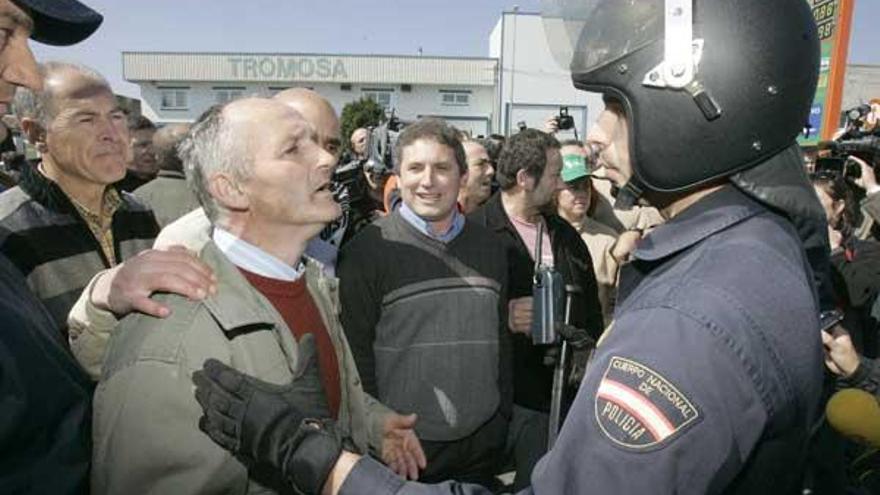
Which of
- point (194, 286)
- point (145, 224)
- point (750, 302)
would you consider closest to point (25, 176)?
point (145, 224)

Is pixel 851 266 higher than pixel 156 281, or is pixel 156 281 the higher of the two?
pixel 156 281

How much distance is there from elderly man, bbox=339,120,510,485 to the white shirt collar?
0.94 meters

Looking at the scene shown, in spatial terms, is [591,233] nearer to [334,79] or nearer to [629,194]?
[629,194]

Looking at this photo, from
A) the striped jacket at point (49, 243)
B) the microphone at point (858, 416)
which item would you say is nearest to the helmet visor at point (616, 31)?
the microphone at point (858, 416)

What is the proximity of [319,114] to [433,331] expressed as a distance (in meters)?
1.30

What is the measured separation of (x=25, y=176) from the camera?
262cm

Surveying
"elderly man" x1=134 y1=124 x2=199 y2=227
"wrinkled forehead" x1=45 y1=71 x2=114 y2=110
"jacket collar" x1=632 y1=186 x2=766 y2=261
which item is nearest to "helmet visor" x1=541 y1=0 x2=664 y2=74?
"jacket collar" x1=632 y1=186 x2=766 y2=261

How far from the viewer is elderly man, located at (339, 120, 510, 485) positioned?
289cm

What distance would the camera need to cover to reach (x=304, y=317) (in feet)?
6.55

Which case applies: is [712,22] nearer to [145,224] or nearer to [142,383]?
[142,383]

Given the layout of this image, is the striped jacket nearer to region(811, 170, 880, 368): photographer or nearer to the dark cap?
the dark cap

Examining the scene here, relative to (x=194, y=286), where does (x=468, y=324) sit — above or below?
below

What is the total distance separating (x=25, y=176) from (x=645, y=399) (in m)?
2.59

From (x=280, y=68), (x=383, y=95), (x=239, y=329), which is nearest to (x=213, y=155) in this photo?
(x=239, y=329)
